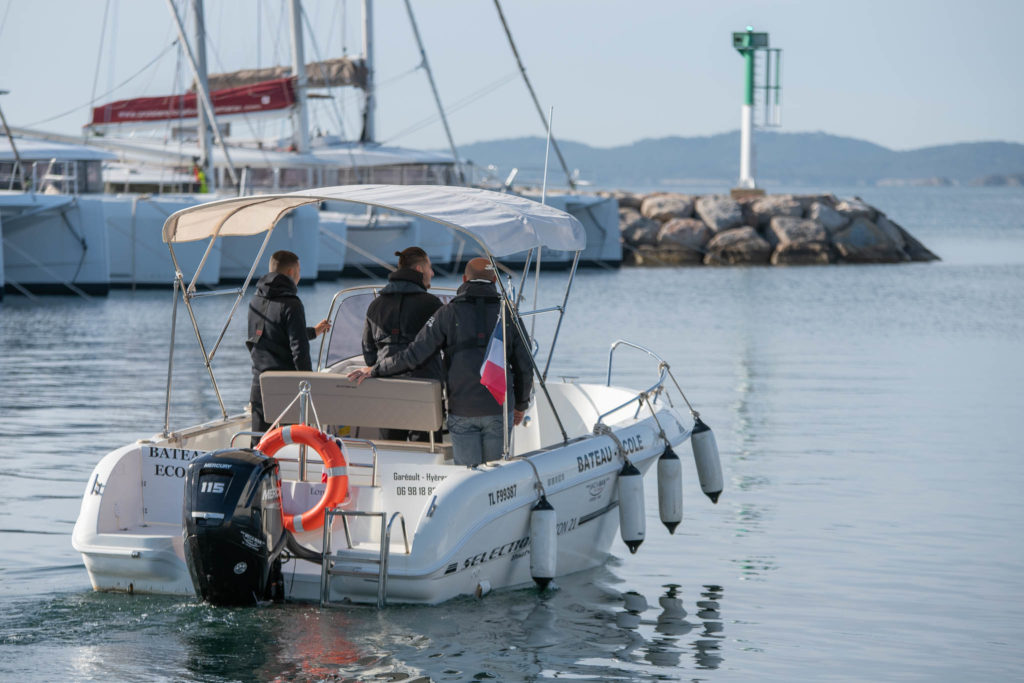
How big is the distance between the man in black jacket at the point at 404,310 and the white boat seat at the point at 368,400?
218 millimetres

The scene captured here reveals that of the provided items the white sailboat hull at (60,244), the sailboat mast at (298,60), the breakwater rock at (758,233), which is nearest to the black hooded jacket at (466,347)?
the white sailboat hull at (60,244)

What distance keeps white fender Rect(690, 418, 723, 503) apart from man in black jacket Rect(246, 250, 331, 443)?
3056mm

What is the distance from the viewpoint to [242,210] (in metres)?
8.79

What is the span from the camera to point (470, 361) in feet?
25.3

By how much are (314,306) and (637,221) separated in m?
24.7

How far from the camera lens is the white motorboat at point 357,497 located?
22.1 feet

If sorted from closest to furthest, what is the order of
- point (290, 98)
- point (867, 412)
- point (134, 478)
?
1. point (134, 478)
2. point (867, 412)
3. point (290, 98)

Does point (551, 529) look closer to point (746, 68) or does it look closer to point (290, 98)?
point (290, 98)

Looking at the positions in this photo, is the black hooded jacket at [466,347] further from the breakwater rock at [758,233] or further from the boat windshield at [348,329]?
the breakwater rock at [758,233]

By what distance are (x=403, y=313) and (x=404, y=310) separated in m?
0.02

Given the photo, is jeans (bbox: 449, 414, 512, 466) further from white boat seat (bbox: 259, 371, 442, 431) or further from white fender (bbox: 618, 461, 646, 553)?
white fender (bbox: 618, 461, 646, 553)

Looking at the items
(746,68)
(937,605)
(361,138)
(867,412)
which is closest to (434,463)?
(937,605)

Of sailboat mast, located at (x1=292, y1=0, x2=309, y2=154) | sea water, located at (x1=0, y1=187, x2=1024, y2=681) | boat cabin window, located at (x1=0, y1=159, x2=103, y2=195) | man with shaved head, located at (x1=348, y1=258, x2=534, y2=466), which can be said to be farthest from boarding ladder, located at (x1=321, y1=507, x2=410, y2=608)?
sailboat mast, located at (x1=292, y1=0, x2=309, y2=154)

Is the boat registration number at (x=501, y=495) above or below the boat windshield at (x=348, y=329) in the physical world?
below
